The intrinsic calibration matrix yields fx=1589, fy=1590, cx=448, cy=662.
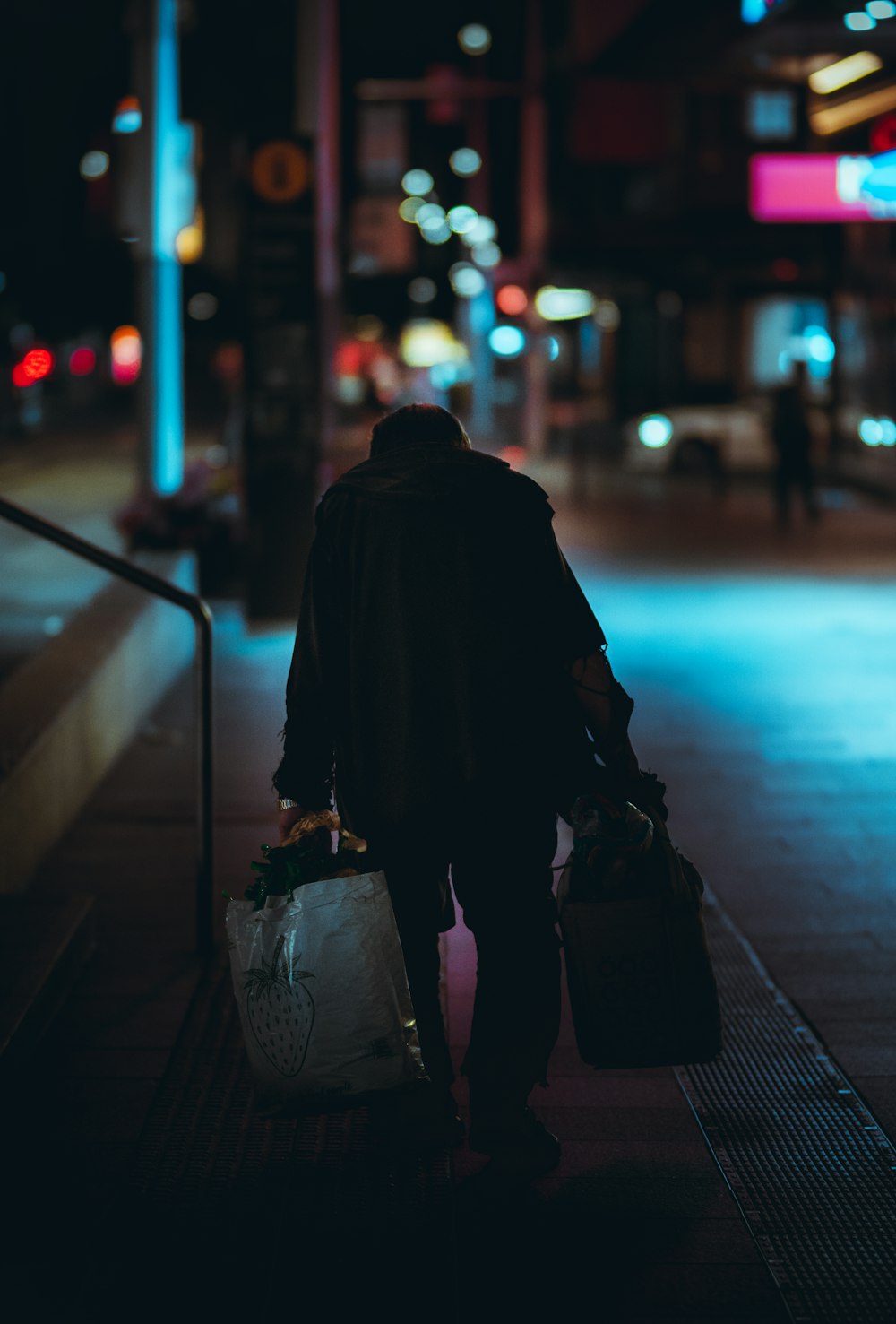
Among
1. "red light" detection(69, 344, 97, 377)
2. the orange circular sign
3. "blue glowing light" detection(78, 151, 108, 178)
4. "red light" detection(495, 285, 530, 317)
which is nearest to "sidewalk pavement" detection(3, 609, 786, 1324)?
the orange circular sign

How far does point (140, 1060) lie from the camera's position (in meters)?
4.32

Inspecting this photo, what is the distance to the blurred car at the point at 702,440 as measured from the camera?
29.5 meters

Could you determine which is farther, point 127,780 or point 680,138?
point 680,138

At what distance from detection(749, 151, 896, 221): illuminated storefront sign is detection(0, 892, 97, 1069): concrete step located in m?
10.3

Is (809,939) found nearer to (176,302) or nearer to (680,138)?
(176,302)

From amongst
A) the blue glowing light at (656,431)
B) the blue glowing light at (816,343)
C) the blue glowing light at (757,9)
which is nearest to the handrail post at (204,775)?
the blue glowing light at (757,9)

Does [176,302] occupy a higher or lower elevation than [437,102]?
lower

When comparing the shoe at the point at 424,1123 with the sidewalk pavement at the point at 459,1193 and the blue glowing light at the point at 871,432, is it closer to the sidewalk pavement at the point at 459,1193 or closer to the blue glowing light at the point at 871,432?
the sidewalk pavement at the point at 459,1193

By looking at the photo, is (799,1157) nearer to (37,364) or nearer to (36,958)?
(36,958)

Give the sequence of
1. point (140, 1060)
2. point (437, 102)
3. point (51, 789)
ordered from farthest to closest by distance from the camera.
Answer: point (437, 102) → point (51, 789) → point (140, 1060)

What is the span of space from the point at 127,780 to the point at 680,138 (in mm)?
33689

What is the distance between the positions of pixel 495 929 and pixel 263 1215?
0.80m

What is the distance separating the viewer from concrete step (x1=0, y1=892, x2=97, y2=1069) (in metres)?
4.06

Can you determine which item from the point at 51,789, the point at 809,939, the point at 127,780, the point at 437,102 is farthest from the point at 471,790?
the point at 437,102
